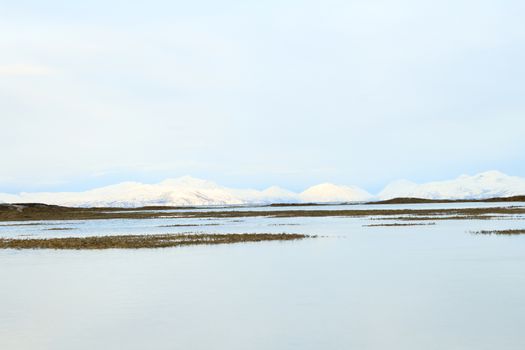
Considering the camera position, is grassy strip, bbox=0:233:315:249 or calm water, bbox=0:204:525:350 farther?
grassy strip, bbox=0:233:315:249

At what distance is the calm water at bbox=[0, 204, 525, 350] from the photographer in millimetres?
14508

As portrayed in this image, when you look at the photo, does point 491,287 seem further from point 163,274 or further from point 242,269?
point 163,274

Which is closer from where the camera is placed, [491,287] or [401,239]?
[491,287]

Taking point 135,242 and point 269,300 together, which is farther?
point 135,242

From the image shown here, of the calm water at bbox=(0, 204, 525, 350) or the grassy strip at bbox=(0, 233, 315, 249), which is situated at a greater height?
the grassy strip at bbox=(0, 233, 315, 249)

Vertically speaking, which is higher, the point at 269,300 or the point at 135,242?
the point at 135,242

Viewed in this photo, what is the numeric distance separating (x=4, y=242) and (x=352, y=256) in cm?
2973

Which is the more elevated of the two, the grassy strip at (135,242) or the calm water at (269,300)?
the grassy strip at (135,242)

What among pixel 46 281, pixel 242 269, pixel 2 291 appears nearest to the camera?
pixel 2 291

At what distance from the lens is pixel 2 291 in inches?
895

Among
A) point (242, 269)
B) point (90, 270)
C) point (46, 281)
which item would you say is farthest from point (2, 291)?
point (242, 269)

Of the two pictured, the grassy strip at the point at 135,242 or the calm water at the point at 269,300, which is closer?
the calm water at the point at 269,300

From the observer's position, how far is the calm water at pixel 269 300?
14.5 m

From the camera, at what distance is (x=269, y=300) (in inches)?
777
